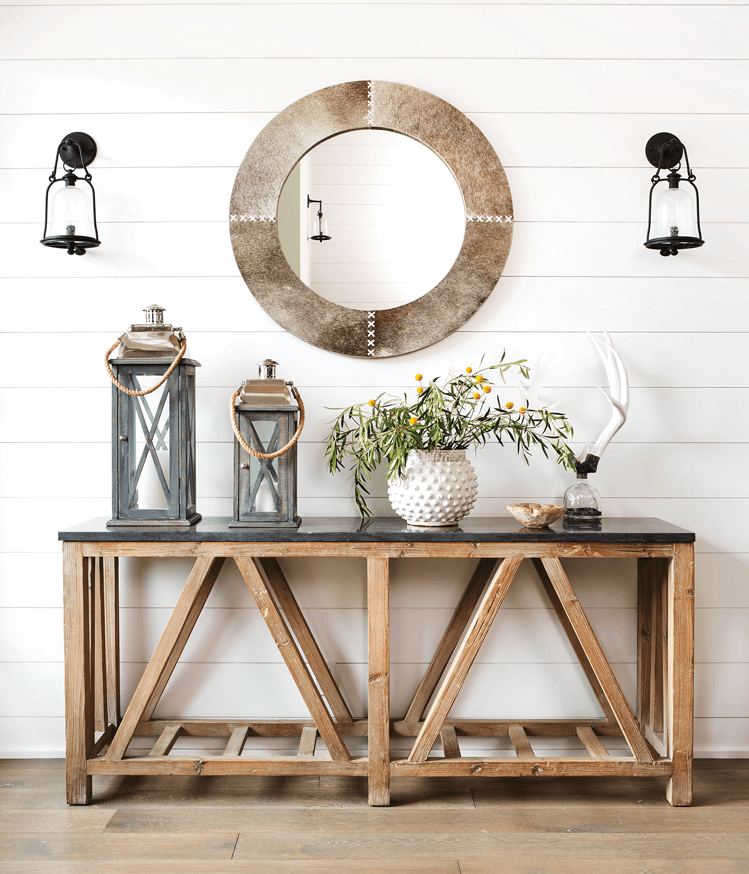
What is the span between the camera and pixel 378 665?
169 cm

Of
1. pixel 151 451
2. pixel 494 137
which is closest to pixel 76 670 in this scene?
pixel 151 451

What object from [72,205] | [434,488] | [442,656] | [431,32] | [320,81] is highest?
[431,32]

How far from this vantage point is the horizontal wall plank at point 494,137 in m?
1.96

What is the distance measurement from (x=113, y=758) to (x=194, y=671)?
0.34 m

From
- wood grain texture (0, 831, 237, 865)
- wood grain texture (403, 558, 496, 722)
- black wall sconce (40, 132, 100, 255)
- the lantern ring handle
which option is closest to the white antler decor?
wood grain texture (403, 558, 496, 722)

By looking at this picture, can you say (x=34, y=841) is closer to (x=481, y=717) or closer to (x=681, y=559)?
(x=481, y=717)

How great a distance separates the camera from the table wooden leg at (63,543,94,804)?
170cm

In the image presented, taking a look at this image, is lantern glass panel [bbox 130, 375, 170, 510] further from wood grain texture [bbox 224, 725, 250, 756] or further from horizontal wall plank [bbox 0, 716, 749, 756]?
horizontal wall plank [bbox 0, 716, 749, 756]

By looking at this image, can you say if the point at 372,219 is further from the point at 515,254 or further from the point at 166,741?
the point at 166,741

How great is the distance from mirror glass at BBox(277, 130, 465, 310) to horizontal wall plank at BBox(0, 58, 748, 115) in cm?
18

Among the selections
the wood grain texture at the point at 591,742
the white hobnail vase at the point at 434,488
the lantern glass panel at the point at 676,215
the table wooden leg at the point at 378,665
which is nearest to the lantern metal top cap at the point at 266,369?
the white hobnail vase at the point at 434,488

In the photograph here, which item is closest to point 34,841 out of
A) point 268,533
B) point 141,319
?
point 268,533

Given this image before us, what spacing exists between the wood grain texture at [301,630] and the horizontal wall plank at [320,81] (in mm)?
1254

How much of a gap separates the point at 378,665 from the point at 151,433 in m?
0.78
